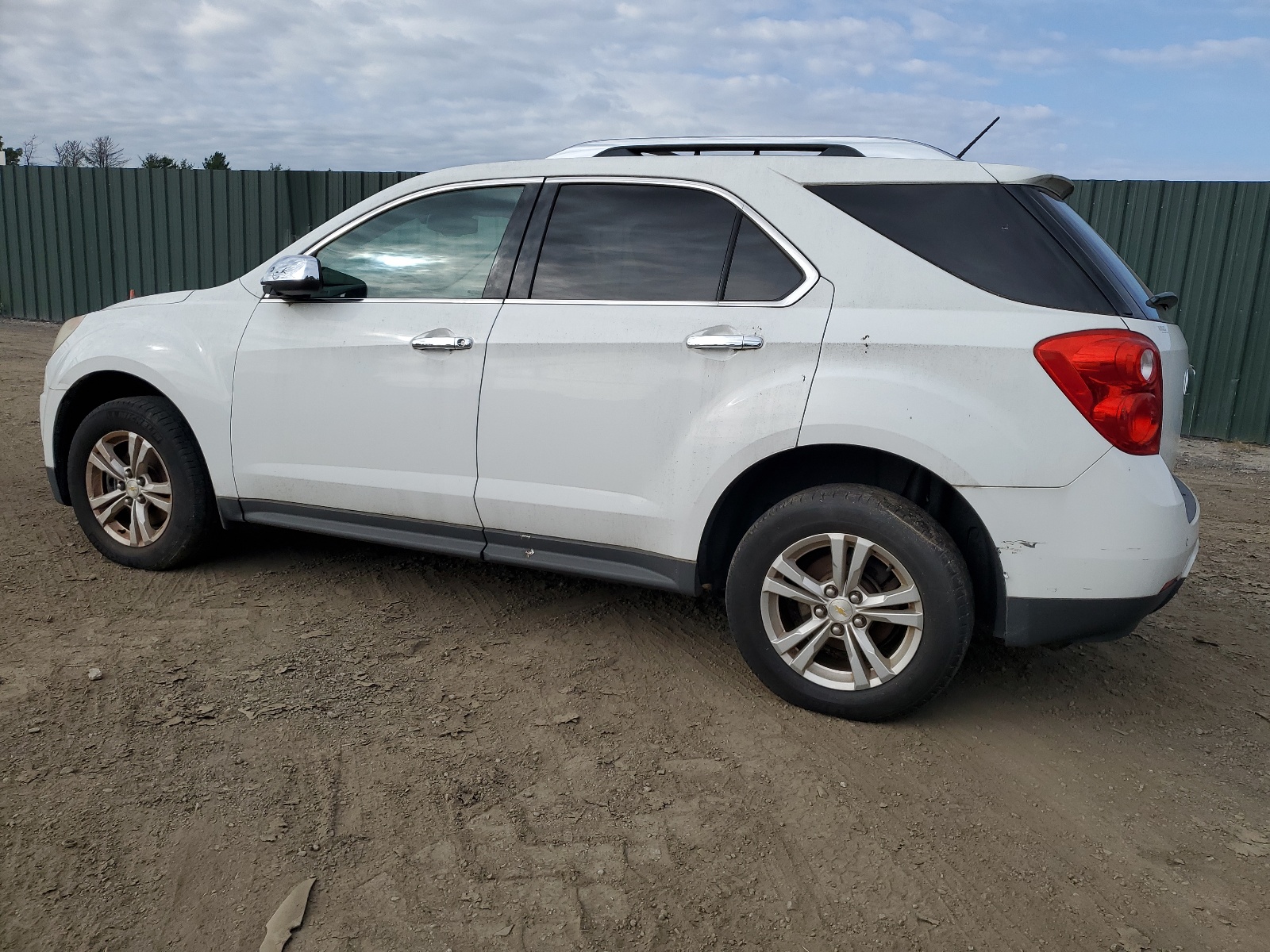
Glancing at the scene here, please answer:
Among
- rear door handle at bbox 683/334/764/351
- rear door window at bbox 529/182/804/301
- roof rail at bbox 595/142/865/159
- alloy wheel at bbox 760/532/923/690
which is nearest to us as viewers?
alloy wheel at bbox 760/532/923/690

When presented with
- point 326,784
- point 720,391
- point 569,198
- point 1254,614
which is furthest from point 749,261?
point 1254,614

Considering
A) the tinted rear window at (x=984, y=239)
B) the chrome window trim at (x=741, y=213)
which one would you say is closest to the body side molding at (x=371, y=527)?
the chrome window trim at (x=741, y=213)

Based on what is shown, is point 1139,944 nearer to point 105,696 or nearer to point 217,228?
point 105,696

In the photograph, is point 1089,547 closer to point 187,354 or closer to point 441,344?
point 441,344

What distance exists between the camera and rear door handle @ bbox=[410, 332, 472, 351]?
378cm

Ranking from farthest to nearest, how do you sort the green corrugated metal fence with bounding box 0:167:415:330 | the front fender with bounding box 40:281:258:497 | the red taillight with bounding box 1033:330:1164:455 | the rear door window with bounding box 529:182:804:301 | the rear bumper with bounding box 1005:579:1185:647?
the green corrugated metal fence with bounding box 0:167:415:330
the front fender with bounding box 40:281:258:497
the rear door window with bounding box 529:182:804:301
the rear bumper with bounding box 1005:579:1185:647
the red taillight with bounding box 1033:330:1164:455

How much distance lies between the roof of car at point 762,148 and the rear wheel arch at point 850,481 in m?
1.04

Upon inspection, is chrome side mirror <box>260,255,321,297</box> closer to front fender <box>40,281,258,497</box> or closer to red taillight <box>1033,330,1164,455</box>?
front fender <box>40,281,258,497</box>

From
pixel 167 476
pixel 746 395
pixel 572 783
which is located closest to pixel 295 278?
pixel 167 476

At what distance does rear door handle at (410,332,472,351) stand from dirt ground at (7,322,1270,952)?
1158 mm

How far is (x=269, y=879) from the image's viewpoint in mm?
2443

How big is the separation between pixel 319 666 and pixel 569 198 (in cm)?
200

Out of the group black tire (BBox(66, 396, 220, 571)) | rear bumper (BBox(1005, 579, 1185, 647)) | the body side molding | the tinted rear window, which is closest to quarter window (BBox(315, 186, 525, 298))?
the body side molding

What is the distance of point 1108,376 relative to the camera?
2.92 metres
